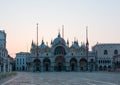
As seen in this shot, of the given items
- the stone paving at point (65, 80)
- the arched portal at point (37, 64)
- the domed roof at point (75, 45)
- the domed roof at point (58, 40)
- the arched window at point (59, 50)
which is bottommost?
the stone paving at point (65, 80)

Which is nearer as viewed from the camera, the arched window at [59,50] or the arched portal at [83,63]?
the arched window at [59,50]

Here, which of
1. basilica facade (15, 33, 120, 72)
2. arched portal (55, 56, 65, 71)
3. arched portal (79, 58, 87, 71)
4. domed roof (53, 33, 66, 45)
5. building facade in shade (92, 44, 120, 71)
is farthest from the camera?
building facade in shade (92, 44, 120, 71)

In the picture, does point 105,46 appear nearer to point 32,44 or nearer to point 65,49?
point 65,49

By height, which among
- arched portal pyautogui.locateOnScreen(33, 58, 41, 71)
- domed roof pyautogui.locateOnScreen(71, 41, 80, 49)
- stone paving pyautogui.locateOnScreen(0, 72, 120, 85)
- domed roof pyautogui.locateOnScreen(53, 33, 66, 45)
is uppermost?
domed roof pyautogui.locateOnScreen(53, 33, 66, 45)

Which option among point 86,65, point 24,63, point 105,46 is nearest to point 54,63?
point 86,65

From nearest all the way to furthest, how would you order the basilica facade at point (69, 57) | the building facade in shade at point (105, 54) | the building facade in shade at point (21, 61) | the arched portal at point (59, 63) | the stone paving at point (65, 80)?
the stone paving at point (65, 80), the basilica facade at point (69, 57), the arched portal at point (59, 63), the building facade in shade at point (105, 54), the building facade in shade at point (21, 61)

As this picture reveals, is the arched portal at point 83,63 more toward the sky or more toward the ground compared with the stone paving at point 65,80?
more toward the sky

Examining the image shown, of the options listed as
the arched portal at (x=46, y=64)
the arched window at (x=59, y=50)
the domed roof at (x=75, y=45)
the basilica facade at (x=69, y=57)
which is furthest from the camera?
the domed roof at (x=75, y=45)

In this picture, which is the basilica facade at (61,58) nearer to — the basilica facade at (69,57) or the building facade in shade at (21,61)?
the basilica facade at (69,57)

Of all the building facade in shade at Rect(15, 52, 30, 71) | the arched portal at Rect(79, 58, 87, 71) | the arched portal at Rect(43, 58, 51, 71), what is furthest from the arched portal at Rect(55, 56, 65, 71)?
the building facade in shade at Rect(15, 52, 30, 71)

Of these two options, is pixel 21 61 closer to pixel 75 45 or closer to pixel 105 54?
pixel 75 45

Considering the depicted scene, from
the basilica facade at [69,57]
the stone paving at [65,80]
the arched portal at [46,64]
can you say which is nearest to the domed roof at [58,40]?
the basilica facade at [69,57]

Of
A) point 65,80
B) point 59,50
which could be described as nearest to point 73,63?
point 59,50

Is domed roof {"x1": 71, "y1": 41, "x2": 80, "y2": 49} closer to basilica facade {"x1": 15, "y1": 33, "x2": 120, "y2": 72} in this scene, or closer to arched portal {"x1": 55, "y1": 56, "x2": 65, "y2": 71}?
basilica facade {"x1": 15, "y1": 33, "x2": 120, "y2": 72}
